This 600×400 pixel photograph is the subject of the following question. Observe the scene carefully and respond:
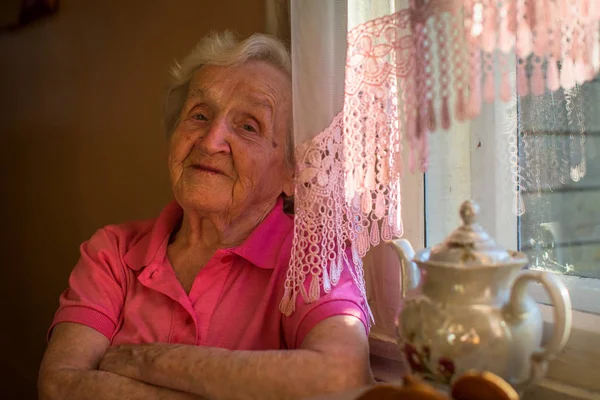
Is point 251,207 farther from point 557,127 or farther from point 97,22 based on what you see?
point 97,22

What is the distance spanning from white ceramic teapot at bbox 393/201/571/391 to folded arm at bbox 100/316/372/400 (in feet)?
0.89

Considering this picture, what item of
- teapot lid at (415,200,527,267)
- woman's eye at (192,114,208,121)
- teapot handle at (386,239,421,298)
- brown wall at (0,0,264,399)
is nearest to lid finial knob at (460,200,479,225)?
teapot lid at (415,200,527,267)

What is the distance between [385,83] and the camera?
2.94 ft

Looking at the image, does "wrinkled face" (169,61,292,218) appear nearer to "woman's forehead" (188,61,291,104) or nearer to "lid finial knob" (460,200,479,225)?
"woman's forehead" (188,61,291,104)

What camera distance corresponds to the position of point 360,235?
0.99 m

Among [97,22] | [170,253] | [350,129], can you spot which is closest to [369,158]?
[350,129]

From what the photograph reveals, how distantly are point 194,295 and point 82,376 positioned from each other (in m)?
0.29

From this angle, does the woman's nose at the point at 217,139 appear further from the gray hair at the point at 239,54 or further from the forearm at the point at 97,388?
the forearm at the point at 97,388

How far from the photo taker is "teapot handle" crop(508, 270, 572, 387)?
0.71 metres

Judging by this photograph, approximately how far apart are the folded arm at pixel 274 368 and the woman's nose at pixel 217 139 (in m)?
0.48

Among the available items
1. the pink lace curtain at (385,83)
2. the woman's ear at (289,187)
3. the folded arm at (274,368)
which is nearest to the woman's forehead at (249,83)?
the woman's ear at (289,187)

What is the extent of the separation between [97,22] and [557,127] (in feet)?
7.02

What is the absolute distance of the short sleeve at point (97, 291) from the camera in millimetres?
1321

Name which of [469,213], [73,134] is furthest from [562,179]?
[73,134]
